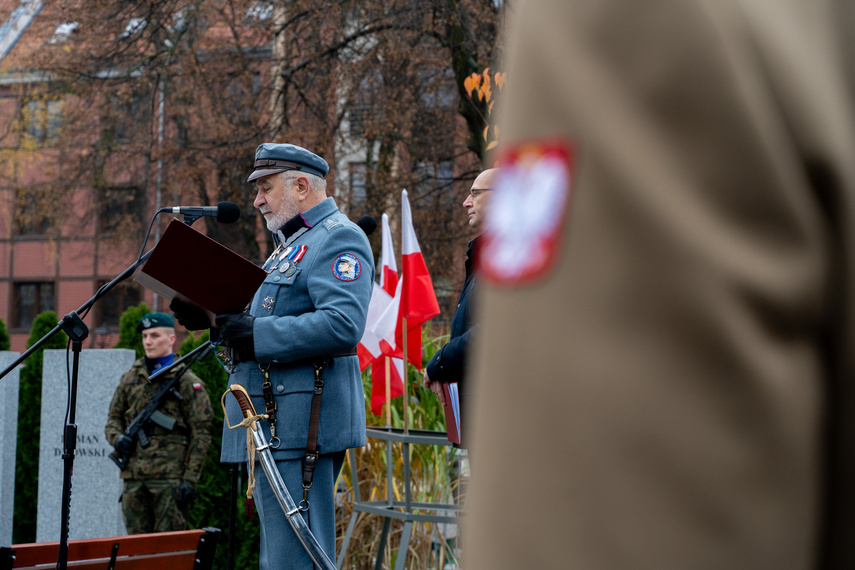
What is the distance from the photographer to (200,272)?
354 centimetres

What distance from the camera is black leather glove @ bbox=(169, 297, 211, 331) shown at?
3.68 metres

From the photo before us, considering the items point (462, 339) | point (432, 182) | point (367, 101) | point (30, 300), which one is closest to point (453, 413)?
point (462, 339)

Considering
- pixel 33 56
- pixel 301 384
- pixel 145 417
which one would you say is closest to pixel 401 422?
pixel 145 417

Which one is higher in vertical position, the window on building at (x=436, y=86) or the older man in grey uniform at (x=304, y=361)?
the window on building at (x=436, y=86)

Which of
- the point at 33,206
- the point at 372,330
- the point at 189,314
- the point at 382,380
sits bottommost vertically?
the point at 382,380

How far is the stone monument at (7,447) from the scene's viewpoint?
8383mm

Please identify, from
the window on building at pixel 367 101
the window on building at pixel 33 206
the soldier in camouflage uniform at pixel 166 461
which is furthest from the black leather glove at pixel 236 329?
the window on building at pixel 33 206

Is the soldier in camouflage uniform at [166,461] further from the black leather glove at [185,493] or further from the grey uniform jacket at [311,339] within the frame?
the grey uniform jacket at [311,339]

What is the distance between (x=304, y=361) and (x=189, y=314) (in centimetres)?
54

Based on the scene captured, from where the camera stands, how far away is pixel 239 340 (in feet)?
11.6

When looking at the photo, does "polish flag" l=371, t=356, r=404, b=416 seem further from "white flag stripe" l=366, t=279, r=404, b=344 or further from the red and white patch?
the red and white patch

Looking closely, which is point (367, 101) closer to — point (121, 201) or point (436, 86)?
point (436, 86)

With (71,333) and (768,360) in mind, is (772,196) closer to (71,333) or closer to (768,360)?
(768,360)

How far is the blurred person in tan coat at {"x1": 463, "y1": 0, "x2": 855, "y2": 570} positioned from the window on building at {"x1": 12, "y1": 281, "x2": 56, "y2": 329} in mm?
36045
